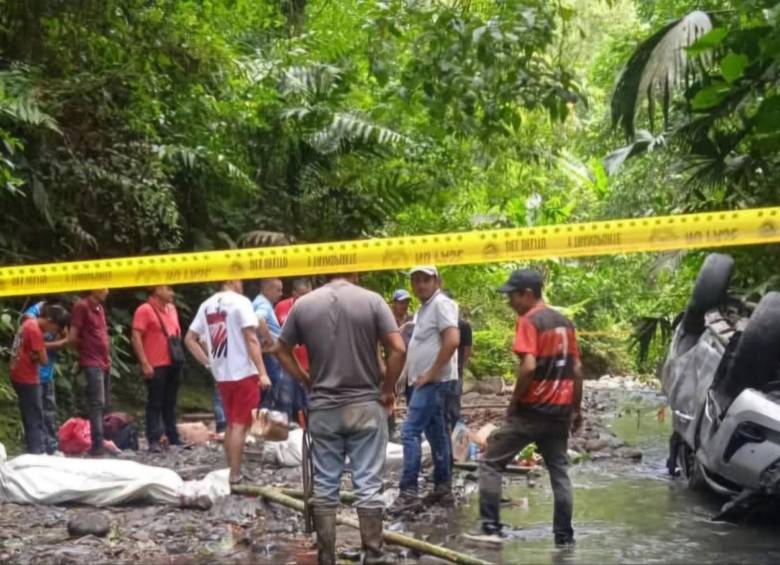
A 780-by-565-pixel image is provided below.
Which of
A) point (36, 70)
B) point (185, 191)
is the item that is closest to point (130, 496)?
point (36, 70)

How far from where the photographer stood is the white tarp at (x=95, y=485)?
8.23 meters

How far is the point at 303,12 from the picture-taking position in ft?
59.8

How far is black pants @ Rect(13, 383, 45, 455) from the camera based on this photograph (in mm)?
10172

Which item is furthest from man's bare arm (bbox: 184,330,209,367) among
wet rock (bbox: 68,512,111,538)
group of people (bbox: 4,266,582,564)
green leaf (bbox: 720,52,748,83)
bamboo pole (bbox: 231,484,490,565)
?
green leaf (bbox: 720,52,748,83)

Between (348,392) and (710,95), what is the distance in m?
3.99

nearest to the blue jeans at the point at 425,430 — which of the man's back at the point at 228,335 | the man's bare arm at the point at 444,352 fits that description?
the man's bare arm at the point at 444,352

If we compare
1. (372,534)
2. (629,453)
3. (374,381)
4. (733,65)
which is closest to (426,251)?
(374,381)

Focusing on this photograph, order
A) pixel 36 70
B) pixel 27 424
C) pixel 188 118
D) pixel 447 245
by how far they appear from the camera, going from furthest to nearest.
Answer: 1. pixel 188 118
2. pixel 36 70
3. pixel 27 424
4. pixel 447 245

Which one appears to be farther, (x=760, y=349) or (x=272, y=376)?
(x=272, y=376)

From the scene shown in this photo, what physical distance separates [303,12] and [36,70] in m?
6.99

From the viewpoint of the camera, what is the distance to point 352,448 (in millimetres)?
6730

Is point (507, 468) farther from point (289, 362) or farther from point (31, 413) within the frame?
point (31, 413)

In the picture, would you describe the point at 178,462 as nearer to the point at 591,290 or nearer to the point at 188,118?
the point at 188,118

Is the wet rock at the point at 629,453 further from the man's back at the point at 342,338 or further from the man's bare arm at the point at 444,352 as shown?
the man's back at the point at 342,338
